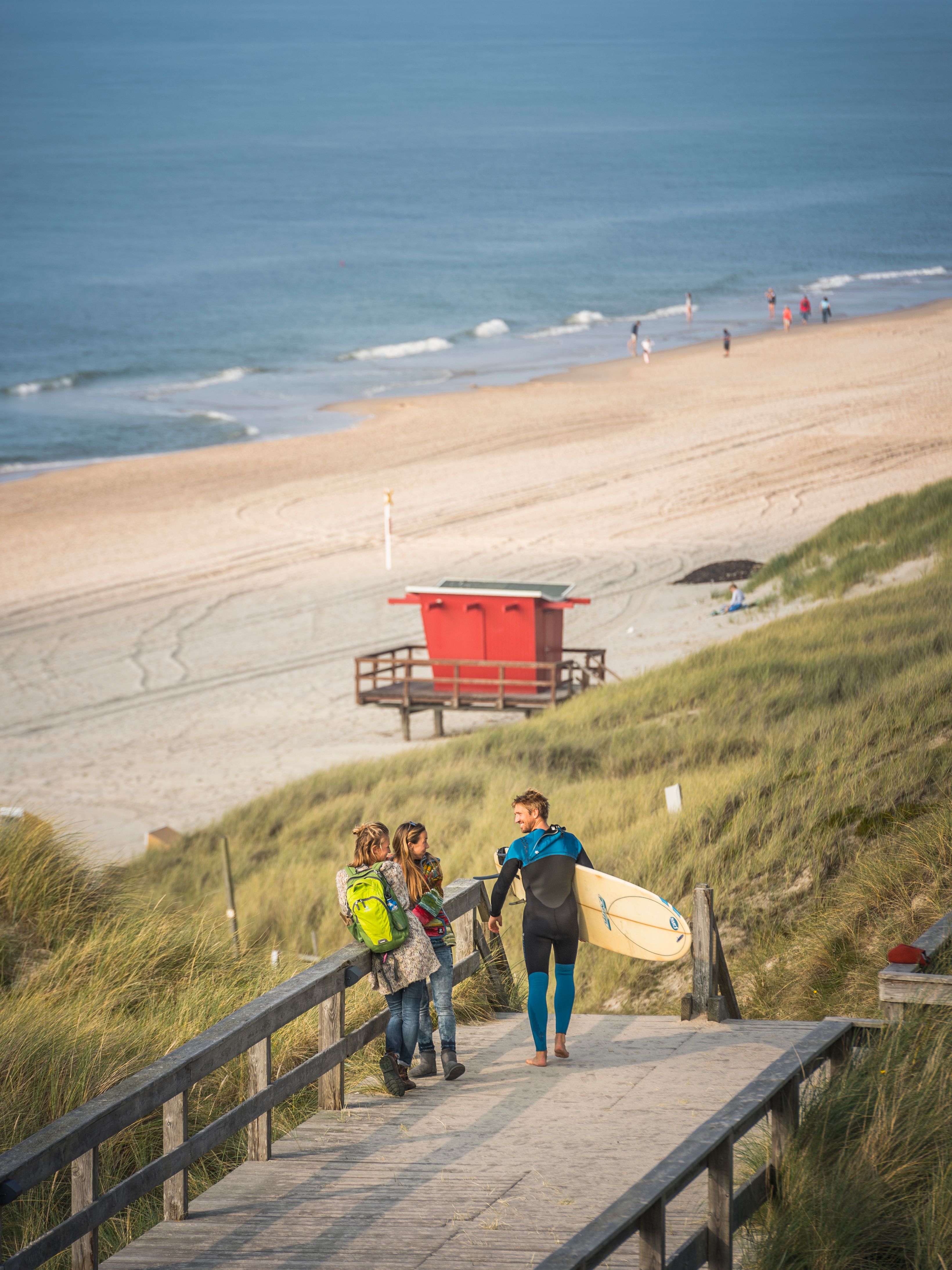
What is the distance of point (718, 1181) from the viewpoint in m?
3.86

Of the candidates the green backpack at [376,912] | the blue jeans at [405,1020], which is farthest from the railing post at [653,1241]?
the blue jeans at [405,1020]

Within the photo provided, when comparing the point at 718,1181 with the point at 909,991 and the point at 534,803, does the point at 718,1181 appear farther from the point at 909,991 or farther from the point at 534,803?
the point at 534,803

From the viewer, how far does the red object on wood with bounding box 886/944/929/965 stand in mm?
5473

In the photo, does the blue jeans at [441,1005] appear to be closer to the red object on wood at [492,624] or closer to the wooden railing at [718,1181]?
the wooden railing at [718,1181]

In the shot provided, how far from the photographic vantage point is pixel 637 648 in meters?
22.8

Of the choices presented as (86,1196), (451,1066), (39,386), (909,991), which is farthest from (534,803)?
(39,386)

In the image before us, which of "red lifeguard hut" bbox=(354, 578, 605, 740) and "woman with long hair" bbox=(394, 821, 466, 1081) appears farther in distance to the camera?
"red lifeguard hut" bbox=(354, 578, 605, 740)

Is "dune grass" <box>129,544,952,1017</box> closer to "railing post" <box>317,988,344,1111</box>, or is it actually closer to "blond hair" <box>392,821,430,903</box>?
"blond hair" <box>392,821,430,903</box>

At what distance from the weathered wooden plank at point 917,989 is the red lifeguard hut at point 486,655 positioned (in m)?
14.4

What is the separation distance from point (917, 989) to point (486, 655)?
50.3 ft

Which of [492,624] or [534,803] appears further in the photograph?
[492,624]

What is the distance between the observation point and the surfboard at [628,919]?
649 cm

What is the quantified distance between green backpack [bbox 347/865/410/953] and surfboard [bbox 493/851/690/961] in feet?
2.60

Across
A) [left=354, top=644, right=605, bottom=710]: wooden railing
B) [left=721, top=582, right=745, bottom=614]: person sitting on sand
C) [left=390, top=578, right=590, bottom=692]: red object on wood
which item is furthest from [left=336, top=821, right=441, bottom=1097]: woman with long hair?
[left=721, top=582, right=745, bottom=614]: person sitting on sand
